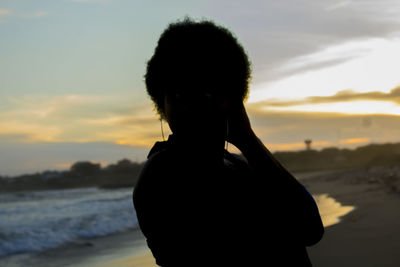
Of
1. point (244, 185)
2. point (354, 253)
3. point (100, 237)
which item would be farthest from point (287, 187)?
point (100, 237)

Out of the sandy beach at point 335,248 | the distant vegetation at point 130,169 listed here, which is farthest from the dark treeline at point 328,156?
the sandy beach at point 335,248

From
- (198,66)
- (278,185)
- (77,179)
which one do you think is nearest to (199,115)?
(198,66)

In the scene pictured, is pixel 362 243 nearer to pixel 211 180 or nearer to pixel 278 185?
pixel 278 185

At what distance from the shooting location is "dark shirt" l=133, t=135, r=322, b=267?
94 cm

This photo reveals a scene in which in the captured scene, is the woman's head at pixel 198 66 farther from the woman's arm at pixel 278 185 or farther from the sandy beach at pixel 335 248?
the sandy beach at pixel 335 248

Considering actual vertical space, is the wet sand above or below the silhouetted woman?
below

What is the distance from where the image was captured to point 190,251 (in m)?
0.94

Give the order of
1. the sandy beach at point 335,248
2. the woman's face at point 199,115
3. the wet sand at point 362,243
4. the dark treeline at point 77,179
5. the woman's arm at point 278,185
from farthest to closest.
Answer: the dark treeline at point 77,179 → the sandy beach at point 335,248 → the wet sand at point 362,243 → the woman's arm at point 278,185 → the woman's face at point 199,115

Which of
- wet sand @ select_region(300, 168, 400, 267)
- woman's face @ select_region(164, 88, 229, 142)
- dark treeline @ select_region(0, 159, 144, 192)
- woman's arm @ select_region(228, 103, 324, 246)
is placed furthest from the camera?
dark treeline @ select_region(0, 159, 144, 192)

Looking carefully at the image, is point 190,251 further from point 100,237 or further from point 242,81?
point 100,237

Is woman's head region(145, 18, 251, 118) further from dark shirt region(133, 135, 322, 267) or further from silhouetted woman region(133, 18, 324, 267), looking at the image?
dark shirt region(133, 135, 322, 267)

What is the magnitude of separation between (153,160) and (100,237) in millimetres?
10718

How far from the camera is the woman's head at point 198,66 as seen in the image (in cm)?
97

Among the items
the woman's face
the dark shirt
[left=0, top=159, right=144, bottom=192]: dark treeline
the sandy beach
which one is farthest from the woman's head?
[left=0, top=159, right=144, bottom=192]: dark treeline
